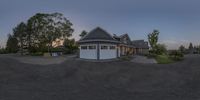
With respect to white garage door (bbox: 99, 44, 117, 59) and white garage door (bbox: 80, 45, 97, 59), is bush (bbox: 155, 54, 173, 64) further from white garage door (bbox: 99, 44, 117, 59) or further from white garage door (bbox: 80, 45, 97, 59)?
white garage door (bbox: 80, 45, 97, 59)

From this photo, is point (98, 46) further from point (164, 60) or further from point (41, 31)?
point (41, 31)

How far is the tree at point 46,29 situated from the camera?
167 ft

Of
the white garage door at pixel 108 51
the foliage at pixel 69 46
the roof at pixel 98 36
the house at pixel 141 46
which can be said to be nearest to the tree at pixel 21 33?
the foliage at pixel 69 46

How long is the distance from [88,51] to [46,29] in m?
25.8

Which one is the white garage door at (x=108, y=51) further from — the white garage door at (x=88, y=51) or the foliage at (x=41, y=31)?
the foliage at (x=41, y=31)

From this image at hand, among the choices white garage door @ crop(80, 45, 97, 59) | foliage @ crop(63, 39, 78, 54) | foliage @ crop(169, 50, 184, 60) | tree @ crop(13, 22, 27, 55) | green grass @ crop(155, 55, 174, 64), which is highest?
tree @ crop(13, 22, 27, 55)

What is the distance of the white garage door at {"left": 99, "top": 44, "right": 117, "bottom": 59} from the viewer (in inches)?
1140

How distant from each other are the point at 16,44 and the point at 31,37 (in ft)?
28.9

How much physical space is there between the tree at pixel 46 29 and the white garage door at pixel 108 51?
25.5 meters

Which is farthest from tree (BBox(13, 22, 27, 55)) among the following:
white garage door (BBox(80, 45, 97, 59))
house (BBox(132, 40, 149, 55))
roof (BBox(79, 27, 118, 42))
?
house (BBox(132, 40, 149, 55))

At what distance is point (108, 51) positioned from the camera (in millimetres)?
29938

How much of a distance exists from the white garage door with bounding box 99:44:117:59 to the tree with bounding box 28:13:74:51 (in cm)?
2546

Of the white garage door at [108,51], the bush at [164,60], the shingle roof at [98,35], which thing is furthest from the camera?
the shingle roof at [98,35]

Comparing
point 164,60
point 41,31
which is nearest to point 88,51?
point 164,60
